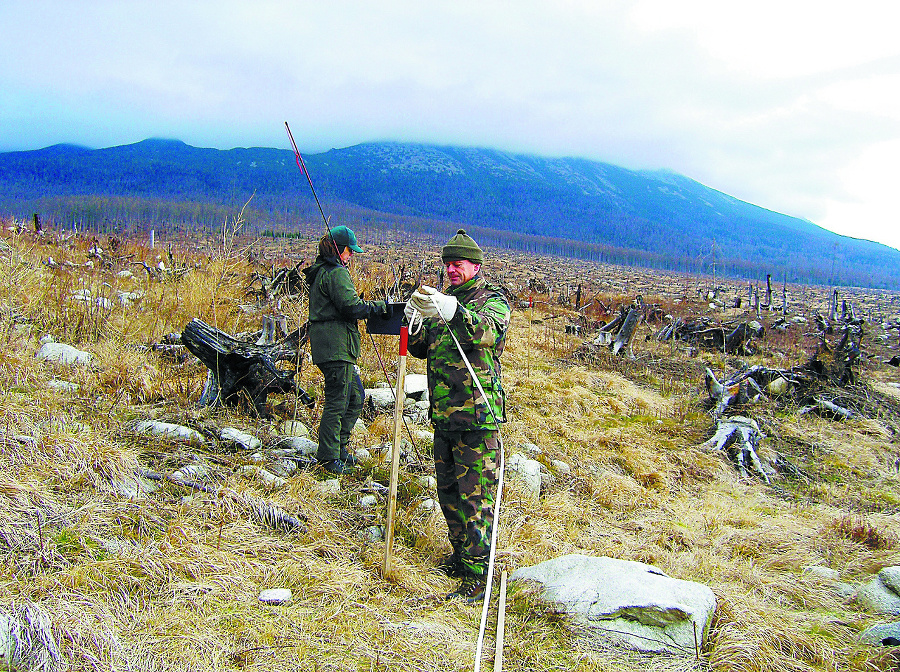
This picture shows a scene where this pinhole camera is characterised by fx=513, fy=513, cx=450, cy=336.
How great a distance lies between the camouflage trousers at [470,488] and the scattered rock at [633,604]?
1.49ft

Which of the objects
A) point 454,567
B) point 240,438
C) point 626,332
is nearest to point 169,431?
point 240,438

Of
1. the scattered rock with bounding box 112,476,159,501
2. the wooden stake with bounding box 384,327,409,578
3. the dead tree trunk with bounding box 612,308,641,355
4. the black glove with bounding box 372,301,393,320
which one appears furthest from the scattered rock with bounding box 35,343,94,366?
the dead tree trunk with bounding box 612,308,641,355

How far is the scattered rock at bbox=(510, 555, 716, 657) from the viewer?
2699mm

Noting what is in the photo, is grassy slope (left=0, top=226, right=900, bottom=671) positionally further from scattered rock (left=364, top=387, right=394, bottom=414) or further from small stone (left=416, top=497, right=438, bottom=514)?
scattered rock (left=364, top=387, right=394, bottom=414)

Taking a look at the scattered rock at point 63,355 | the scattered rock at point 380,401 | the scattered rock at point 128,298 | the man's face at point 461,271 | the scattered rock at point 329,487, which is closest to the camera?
the man's face at point 461,271

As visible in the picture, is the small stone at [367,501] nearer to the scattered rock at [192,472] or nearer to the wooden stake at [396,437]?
the wooden stake at [396,437]

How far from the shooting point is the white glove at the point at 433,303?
259 cm

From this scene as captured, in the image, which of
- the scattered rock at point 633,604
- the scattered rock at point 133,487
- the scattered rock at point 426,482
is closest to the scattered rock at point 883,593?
the scattered rock at point 633,604

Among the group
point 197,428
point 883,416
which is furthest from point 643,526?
point 883,416

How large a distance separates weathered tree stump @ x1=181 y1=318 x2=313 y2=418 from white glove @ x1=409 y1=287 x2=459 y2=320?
2489mm

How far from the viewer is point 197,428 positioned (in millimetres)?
4348

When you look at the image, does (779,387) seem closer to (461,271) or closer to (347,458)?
(347,458)

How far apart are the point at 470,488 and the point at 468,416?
0.43m

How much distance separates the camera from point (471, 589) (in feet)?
9.96
